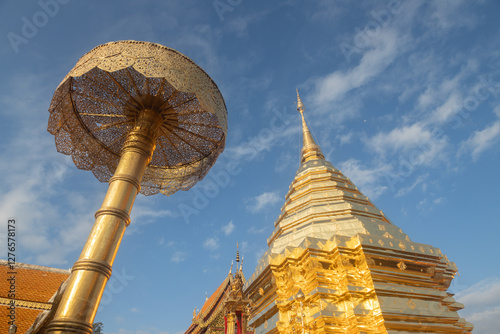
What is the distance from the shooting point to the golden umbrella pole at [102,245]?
3357mm

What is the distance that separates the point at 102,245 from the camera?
3.83 metres

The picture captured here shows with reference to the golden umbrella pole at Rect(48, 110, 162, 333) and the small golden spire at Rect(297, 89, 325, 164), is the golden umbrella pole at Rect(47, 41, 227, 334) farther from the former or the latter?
the small golden spire at Rect(297, 89, 325, 164)

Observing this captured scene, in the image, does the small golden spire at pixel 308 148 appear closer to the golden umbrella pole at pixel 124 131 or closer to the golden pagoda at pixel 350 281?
the golden pagoda at pixel 350 281

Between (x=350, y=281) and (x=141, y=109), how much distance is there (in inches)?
181

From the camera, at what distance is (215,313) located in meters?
16.4

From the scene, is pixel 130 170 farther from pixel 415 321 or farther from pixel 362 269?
pixel 415 321

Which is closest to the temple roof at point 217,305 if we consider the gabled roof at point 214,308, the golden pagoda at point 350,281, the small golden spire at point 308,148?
the gabled roof at point 214,308

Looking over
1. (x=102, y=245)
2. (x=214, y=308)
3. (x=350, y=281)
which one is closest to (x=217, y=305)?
(x=214, y=308)

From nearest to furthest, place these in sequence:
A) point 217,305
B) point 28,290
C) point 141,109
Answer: point 141,109, point 28,290, point 217,305

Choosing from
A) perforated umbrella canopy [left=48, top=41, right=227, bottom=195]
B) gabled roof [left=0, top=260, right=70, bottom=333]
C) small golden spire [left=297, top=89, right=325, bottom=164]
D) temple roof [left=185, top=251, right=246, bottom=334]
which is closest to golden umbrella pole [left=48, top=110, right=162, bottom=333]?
perforated umbrella canopy [left=48, top=41, right=227, bottom=195]

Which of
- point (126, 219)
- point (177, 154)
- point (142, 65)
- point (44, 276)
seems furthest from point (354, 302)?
point (44, 276)

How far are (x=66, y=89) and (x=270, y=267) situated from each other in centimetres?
471

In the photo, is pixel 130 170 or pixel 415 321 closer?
pixel 130 170

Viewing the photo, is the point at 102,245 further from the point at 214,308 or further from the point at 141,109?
the point at 214,308
